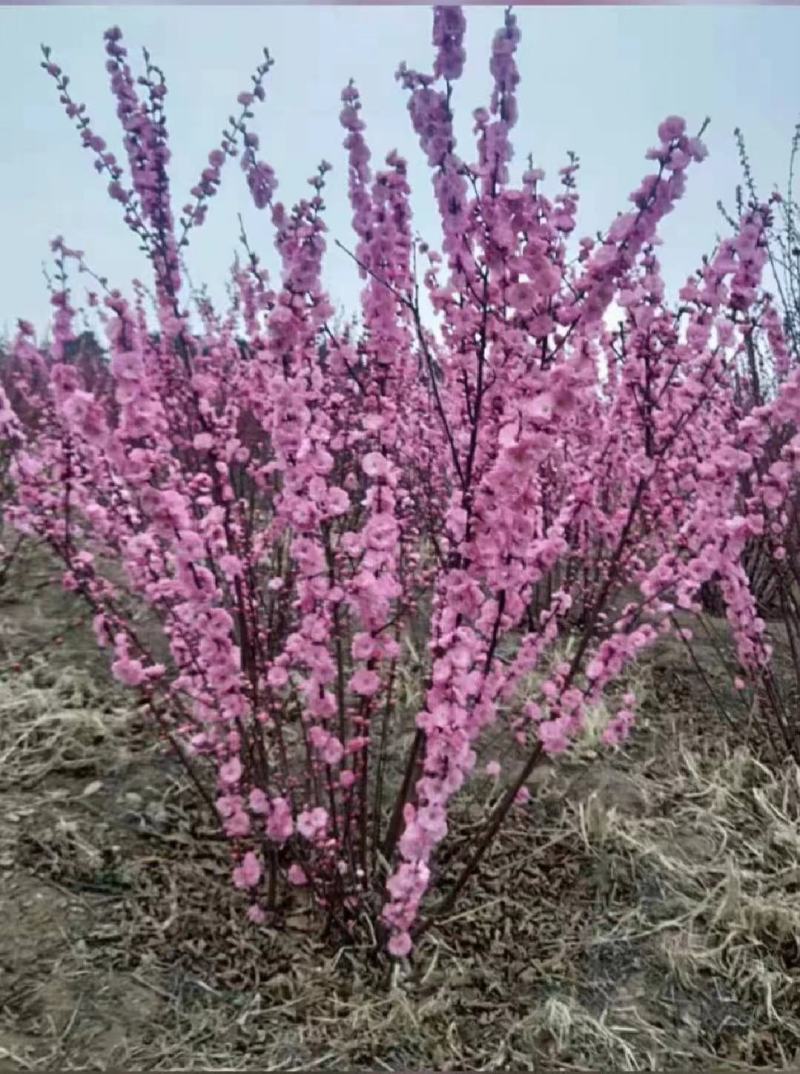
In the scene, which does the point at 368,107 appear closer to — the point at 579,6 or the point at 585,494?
the point at 579,6

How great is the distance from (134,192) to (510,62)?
571mm

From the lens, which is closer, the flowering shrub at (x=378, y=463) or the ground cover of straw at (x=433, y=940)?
the flowering shrub at (x=378, y=463)

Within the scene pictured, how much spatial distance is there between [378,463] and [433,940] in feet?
2.24

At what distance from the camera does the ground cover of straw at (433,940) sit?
1111mm

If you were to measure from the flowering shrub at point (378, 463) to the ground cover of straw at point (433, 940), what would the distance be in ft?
0.26

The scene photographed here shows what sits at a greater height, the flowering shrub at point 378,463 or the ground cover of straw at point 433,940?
the flowering shrub at point 378,463

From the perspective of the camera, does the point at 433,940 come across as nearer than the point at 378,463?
No

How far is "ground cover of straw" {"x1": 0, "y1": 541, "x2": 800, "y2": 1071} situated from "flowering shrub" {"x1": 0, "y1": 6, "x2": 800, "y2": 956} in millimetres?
79

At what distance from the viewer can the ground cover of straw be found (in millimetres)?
1111

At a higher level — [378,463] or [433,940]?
[378,463]

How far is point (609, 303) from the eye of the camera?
1030mm

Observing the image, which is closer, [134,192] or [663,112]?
[134,192]

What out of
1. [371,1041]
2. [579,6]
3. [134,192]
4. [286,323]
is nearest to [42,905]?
[371,1041]

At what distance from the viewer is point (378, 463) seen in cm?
100
